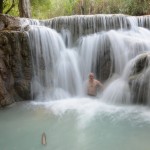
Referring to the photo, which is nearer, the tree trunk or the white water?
the white water

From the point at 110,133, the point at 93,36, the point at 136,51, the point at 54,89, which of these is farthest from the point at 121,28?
the point at 110,133

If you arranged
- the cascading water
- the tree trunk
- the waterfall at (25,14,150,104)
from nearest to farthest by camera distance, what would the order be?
the cascading water < the waterfall at (25,14,150,104) < the tree trunk

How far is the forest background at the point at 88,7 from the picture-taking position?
13.6 m

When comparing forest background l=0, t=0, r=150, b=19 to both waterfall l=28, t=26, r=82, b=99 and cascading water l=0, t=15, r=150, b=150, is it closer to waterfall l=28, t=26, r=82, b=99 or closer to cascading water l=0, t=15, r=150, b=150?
cascading water l=0, t=15, r=150, b=150

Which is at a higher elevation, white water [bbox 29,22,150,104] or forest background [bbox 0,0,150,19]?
forest background [bbox 0,0,150,19]

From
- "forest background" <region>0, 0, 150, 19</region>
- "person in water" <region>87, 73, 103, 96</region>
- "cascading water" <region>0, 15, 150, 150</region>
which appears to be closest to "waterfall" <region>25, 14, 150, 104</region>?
"cascading water" <region>0, 15, 150, 150</region>

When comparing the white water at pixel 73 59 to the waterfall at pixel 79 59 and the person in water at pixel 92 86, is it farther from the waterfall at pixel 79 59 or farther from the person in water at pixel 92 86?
the person in water at pixel 92 86

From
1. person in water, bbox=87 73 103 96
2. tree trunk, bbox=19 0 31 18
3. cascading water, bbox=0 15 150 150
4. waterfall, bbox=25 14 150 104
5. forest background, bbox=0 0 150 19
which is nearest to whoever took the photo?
cascading water, bbox=0 15 150 150

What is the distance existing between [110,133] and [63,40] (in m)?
5.33

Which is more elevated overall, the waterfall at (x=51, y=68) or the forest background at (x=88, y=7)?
the forest background at (x=88, y=7)

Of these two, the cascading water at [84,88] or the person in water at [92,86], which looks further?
the person in water at [92,86]

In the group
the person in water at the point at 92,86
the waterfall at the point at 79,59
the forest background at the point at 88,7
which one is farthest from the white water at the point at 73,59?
the forest background at the point at 88,7

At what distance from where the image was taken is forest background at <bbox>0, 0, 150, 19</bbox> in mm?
13602

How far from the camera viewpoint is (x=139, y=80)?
652cm
